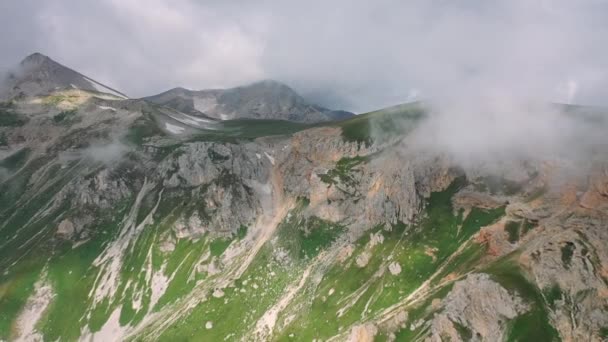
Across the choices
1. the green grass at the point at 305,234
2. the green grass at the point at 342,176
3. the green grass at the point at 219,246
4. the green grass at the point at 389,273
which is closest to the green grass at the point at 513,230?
the green grass at the point at 389,273

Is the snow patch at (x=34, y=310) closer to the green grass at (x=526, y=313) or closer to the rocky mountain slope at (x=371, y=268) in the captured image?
the rocky mountain slope at (x=371, y=268)

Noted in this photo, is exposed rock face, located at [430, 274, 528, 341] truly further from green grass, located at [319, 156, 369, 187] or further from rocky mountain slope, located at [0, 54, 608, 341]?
green grass, located at [319, 156, 369, 187]

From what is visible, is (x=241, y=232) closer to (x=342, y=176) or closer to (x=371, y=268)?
(x=342, y=176)

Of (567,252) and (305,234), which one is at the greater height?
(305,234)

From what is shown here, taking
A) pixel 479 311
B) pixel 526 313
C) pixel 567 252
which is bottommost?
pixel 526 313

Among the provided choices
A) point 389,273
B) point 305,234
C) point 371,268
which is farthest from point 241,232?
point 389,273

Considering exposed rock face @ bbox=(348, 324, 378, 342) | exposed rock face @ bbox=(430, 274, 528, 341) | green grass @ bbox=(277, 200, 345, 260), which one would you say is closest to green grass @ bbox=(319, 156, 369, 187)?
green grass @ bbox=(277, 200, 345, 260)

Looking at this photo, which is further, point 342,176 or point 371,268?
point 342,176


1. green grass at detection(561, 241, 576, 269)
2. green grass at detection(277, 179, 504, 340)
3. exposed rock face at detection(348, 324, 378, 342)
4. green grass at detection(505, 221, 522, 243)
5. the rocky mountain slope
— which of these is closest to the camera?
the rocky mountain slope

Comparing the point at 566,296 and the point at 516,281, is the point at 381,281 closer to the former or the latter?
the point at 516,281

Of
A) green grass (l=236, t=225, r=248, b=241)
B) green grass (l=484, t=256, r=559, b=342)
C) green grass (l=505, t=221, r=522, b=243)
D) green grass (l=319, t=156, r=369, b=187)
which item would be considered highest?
green grass (l=319, t=156, r=369, b=187)
